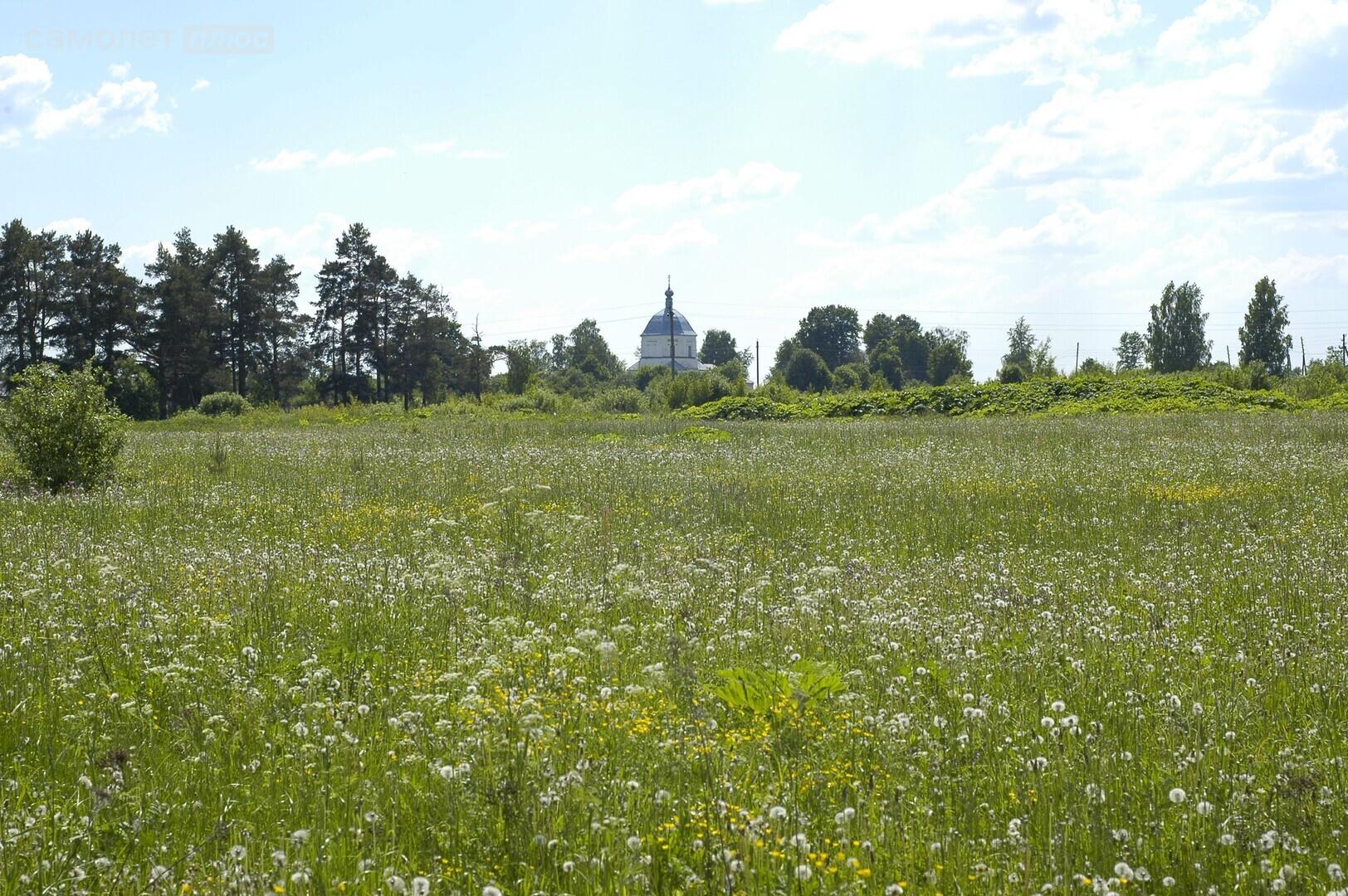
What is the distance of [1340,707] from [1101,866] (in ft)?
9.70

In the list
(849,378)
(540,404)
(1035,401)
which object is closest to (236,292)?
(540,404)

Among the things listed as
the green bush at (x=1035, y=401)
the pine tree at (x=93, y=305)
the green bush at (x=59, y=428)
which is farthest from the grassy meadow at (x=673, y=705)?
the pine tree at (x=93, y=305)

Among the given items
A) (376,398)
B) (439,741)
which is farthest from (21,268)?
(439,741)

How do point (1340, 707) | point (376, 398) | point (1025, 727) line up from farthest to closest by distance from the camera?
point (376, 398) → point (1340, 707) → point (1025, 727)

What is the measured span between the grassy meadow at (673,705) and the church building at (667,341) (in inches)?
6375

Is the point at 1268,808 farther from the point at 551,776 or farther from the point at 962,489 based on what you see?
the point at 962,489

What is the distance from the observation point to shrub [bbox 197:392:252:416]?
5862 centimetres

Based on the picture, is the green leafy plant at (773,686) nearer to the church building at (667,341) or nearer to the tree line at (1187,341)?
the tree line at (1187,341)

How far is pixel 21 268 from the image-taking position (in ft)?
212

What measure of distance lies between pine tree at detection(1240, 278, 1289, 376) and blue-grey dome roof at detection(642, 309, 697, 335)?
96.5 meters

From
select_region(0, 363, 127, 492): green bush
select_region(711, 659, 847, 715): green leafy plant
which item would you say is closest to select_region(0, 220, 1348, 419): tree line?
select_region(0, 363, 127, 492): green bush

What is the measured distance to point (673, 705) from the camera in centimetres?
584

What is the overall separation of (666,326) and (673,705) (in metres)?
174

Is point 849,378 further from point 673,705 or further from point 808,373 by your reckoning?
point 673,705
